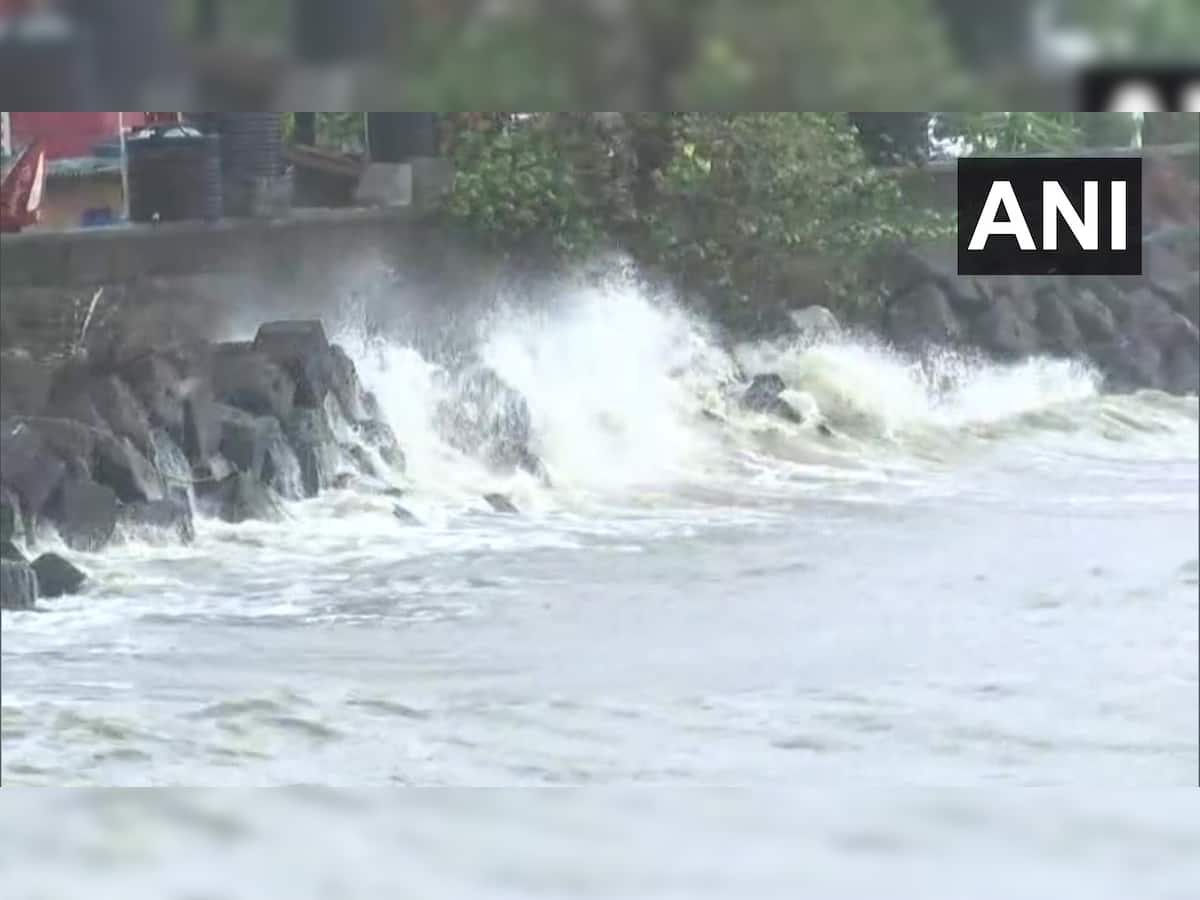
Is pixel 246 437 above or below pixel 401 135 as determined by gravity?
below

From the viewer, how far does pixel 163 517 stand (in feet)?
5.82

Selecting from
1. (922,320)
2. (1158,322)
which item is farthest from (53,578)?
(1158,322)

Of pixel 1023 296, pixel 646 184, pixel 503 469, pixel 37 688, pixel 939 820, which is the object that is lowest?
pixel 939 820

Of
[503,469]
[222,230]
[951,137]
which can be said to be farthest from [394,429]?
[951,137]

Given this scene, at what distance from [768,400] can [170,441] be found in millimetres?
594

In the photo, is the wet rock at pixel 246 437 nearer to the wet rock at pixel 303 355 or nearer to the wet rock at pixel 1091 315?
the wet rock at pixel 303 355

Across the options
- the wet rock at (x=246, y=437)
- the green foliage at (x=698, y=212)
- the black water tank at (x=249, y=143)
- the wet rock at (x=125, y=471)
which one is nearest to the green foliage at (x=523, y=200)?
the green foliage at (x=698, y=212)

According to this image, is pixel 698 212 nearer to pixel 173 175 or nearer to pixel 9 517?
pixel 173 175

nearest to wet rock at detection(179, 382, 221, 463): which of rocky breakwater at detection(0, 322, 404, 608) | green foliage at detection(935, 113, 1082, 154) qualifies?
rocky breakwater at detection(0, 322, 404, 608)

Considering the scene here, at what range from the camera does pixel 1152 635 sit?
1.79 meters

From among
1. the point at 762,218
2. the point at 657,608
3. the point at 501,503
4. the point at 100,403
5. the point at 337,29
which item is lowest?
the point at 657,608

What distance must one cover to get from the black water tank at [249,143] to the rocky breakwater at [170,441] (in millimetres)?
174

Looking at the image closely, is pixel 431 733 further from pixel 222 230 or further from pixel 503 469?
pixel 222 230

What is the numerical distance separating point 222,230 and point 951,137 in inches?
27.5
